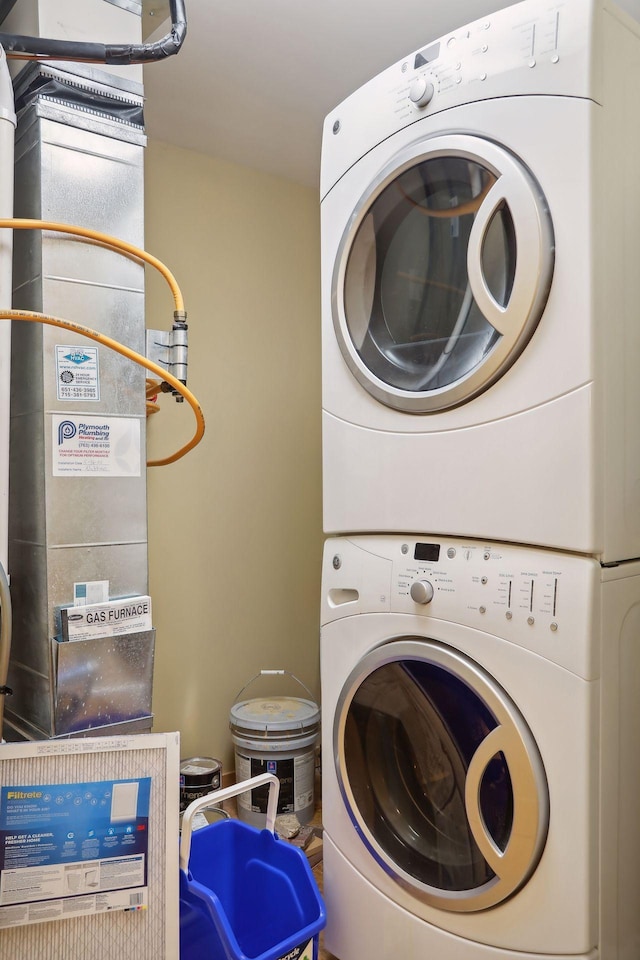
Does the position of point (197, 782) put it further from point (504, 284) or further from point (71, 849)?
point (504, 284)

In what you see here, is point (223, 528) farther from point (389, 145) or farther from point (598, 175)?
point (598, 175)

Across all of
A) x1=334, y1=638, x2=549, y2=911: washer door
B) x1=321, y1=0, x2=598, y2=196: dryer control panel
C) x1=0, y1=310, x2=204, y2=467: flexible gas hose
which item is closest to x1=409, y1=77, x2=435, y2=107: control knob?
x1=321, y1=0, x2=598, y2=196: dryer control panel

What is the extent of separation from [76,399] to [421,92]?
99 centimetres

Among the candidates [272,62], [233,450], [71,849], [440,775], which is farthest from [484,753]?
[272,62]

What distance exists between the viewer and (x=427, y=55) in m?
1.49

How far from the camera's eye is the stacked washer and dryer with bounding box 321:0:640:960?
127 cm

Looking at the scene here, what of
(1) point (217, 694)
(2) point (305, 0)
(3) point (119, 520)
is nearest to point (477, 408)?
(3) point (119, 520)

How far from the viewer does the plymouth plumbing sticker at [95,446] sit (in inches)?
66.0

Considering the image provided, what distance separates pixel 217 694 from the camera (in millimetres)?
2670

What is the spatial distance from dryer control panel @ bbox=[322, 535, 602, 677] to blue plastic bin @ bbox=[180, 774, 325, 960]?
1.63ft

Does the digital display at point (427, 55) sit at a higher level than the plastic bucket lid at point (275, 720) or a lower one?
higher

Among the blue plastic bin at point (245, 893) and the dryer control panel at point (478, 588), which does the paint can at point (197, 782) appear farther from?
the dryer control panel at point (478, 588)

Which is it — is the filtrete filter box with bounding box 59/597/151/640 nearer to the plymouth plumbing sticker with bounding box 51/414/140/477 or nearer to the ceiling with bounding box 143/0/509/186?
the plymouth plumbing sticker with bounding box 51/414/140/477

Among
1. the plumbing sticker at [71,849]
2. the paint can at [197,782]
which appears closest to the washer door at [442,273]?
the plumbing sticker at [71,849]
